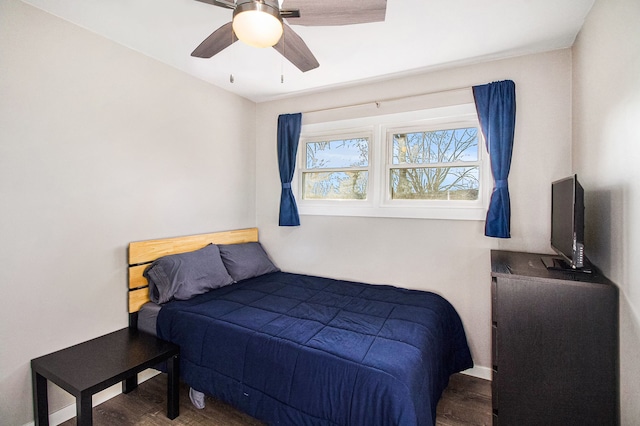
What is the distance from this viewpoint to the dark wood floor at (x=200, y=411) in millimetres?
1902

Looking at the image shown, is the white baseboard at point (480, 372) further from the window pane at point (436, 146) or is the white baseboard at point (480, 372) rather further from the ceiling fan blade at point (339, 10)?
the ceiling fan blade at point (339, 10)

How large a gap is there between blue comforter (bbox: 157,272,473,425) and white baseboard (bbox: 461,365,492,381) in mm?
185

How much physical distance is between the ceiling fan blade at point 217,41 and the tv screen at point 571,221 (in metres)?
1.90

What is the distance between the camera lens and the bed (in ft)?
4.81

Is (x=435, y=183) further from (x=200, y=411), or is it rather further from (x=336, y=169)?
(x=200, y=411)

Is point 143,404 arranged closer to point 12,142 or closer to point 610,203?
point 12,142

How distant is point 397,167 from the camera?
9.34 feet

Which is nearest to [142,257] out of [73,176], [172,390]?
[73,176]

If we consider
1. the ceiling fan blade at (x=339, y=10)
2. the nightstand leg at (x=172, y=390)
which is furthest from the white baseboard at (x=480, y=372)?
the ceiling fan blade at (x=339, y=10)

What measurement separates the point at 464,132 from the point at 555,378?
1.91 metres

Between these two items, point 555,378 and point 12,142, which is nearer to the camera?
point 555,378

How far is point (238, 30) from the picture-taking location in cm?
123

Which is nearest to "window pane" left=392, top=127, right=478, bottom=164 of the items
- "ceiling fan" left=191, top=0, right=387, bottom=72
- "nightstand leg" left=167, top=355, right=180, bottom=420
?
"ceiling fan" left=191, top=0, right=387, bottom=72

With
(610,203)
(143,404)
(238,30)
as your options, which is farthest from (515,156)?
(143,404)
